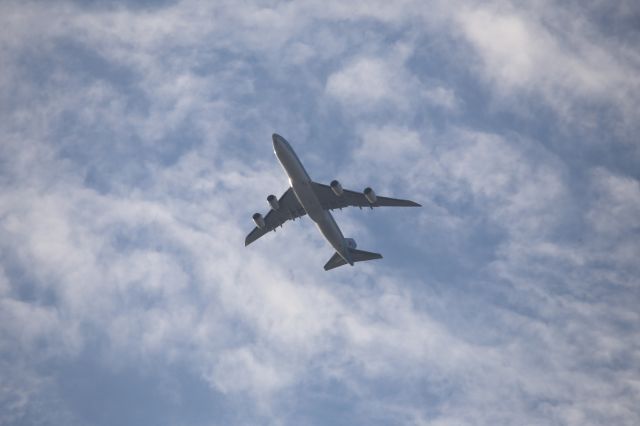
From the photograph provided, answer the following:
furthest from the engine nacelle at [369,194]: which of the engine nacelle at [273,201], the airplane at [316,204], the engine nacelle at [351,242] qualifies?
the engine nacelle at [273,201]

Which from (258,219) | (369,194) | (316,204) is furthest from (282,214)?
(369,194)

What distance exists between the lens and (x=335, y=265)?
73688mm

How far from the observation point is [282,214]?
7156 centimetres

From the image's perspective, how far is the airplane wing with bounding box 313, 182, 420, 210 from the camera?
219 ft

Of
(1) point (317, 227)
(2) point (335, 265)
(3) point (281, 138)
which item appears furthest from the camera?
(2) point (335, 265)

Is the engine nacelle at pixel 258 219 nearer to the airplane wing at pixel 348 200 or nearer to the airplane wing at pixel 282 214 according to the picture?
the airplane wing at pixel 282 214

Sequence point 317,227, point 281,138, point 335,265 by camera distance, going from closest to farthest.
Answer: point 281,138 < point 317,227 < point 335,265

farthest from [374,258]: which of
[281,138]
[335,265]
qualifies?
[281,138]

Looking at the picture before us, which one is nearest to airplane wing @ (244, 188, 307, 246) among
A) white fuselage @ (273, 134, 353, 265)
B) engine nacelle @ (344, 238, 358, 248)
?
white fuselage @ (273, 134, 353, 265)

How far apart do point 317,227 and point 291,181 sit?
652cm

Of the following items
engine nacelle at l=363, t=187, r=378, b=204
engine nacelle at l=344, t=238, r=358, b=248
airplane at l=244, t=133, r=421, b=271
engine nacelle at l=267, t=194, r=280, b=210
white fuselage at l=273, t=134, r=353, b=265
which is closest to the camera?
white fuselage at l=273, t=134, r=353, b=265

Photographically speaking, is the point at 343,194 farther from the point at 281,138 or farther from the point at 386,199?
the point at 281,138

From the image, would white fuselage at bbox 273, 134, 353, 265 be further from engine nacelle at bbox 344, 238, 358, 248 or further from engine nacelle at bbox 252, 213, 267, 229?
engine nacelle at bbox 252, 213, 267, 229

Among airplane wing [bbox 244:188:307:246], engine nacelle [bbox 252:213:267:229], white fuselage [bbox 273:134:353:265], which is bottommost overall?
white fuselage [bbox 273:134:353:265]
